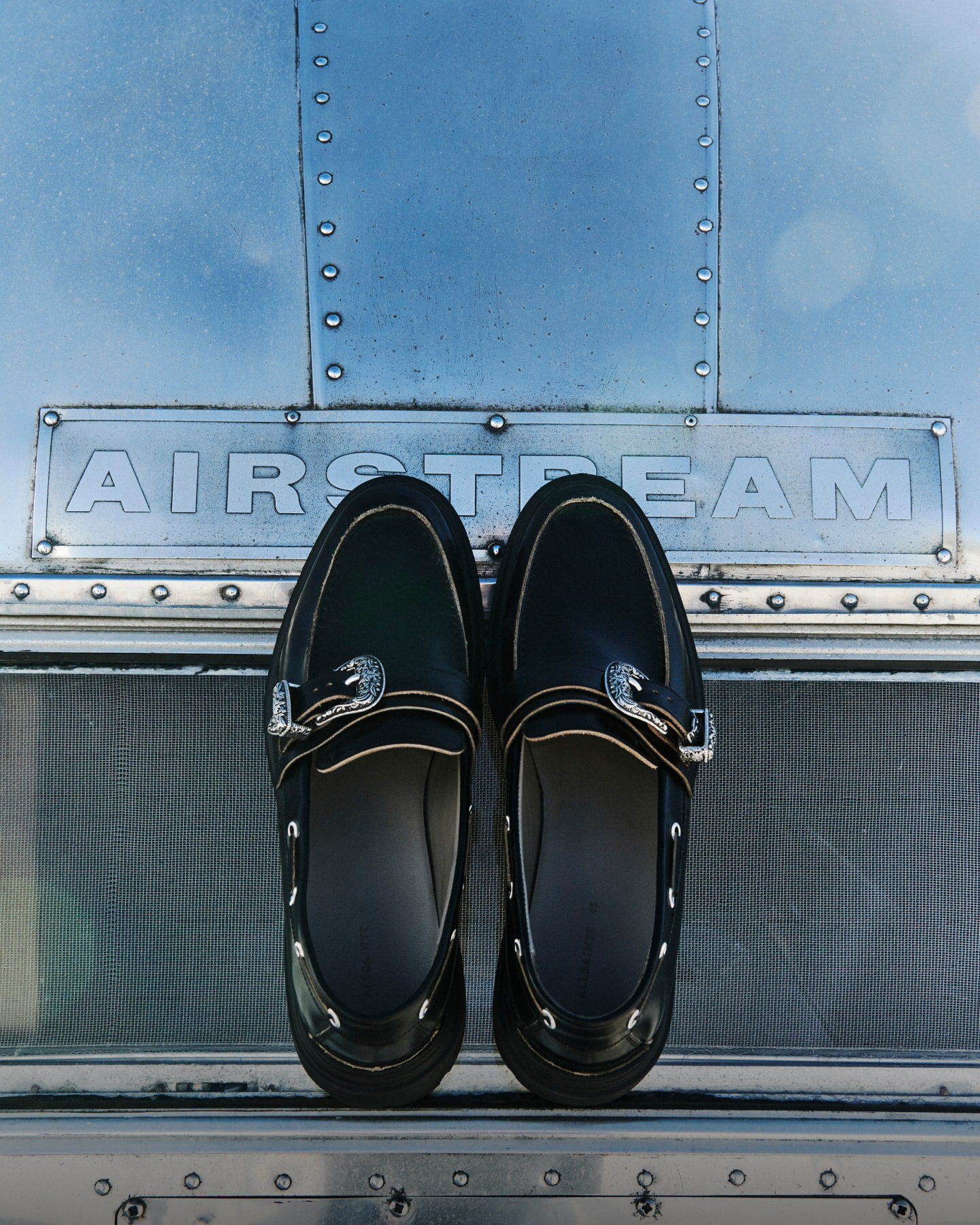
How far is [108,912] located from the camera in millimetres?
998

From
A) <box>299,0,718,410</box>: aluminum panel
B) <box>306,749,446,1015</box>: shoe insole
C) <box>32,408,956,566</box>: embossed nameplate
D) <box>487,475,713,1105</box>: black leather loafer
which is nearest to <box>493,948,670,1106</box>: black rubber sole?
<box>487,475,713,1105</box>: black leather loafer

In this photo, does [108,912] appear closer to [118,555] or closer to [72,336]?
[118,555]

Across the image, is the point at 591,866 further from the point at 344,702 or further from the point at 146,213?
the point at 146,213

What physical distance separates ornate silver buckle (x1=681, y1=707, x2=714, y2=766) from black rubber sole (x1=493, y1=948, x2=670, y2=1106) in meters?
0.29

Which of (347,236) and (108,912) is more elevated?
(347,236)

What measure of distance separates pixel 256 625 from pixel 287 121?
25.9 inches

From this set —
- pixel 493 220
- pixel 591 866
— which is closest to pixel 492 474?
pixel 493 220

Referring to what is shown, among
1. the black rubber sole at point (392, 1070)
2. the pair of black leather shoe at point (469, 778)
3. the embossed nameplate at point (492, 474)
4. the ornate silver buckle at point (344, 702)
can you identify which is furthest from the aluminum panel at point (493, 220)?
the black rubber sole at point (392, 1070)

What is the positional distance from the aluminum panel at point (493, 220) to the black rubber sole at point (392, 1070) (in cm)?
73

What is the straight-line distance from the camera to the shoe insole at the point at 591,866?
2.90ft

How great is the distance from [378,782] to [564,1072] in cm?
37

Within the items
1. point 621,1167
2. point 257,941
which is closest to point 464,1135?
point 621,1167

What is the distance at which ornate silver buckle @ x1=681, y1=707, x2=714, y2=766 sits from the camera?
86 centimetres

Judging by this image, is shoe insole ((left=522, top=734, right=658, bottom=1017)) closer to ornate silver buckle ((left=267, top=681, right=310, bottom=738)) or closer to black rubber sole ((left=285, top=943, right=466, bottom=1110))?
black rubber sole ((left=285, top=943, right=466, bottom=1110))
